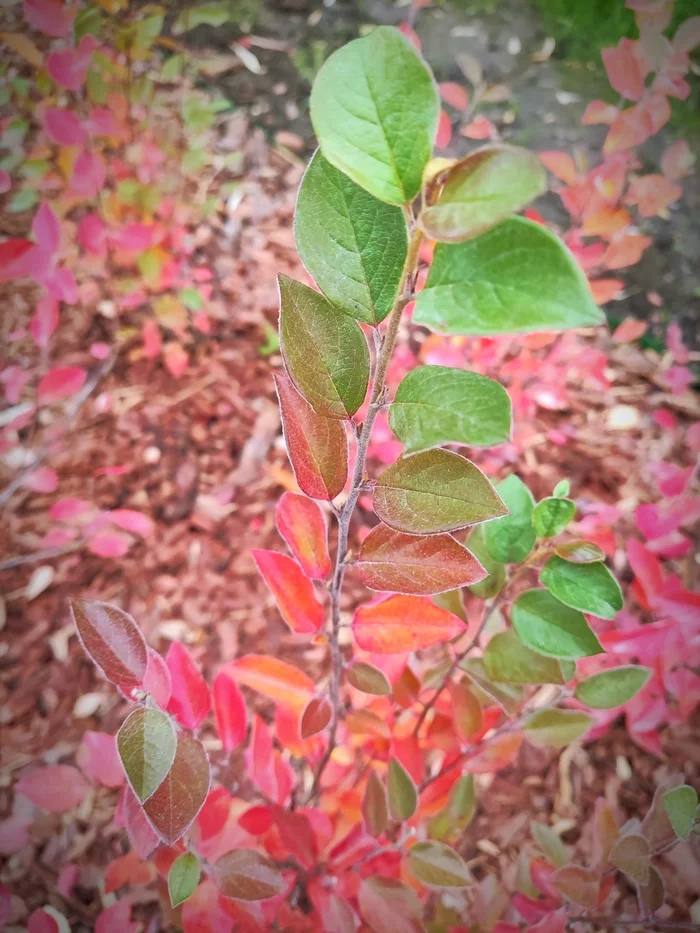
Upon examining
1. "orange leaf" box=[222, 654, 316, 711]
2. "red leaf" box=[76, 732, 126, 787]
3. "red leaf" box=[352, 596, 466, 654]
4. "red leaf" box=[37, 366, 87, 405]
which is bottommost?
"red leaf" box=[76, 732, 126, 787]

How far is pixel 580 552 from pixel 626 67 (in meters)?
0.79

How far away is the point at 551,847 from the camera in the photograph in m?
0.64

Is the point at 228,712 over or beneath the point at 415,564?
beneath

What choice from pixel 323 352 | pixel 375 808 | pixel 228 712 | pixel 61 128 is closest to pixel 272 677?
pixel 228 712

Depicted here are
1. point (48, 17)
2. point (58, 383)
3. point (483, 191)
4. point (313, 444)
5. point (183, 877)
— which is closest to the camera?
point (483, 191)

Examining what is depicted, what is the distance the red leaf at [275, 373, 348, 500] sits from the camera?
357mm

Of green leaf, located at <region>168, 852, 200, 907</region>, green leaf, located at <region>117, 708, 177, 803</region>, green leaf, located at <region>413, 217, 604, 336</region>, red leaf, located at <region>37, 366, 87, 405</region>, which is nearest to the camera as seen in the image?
green leaf, located at <region>413, 217, 604, 336</region>

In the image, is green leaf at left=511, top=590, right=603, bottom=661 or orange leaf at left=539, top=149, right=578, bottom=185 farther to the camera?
orange leaf at left=539, top=149, right=578, bottom=185

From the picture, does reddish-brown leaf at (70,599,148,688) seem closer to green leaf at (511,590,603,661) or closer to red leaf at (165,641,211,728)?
red leaf at (165,641,211,728)

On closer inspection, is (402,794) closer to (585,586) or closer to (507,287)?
(585,586)

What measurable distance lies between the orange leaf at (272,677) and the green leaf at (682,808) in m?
0.31

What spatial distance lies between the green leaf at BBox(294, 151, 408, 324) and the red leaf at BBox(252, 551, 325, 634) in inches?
10.8

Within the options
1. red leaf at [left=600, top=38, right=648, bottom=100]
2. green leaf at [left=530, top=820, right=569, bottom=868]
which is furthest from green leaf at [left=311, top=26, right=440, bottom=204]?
red leaf at [left=600, top=38, right=648, bottom=100]

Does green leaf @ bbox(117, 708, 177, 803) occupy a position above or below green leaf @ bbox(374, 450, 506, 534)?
below
